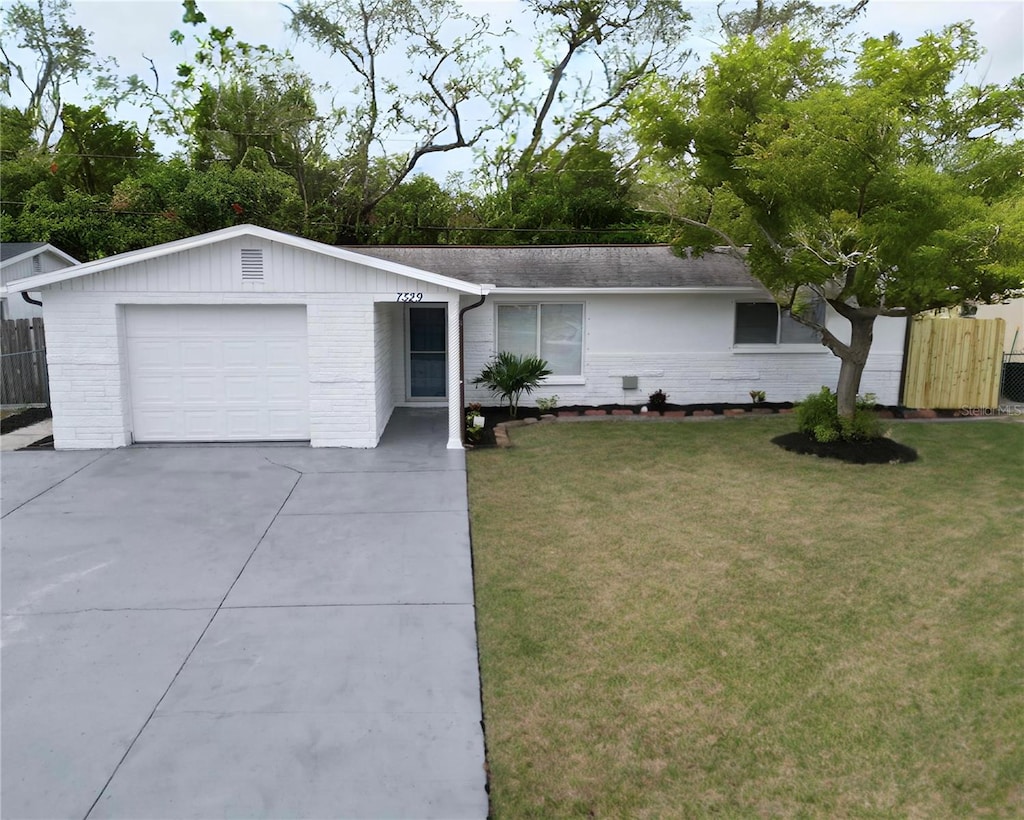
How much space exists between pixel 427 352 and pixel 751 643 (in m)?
9.91

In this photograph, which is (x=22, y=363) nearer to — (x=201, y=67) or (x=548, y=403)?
(x=548, y=403)

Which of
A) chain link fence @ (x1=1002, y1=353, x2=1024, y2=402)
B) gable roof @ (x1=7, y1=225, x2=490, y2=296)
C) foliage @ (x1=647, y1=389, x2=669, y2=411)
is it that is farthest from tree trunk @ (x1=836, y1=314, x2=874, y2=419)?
chain link fence @ (x1=1002, y1=353, x2=1024, y2=402)

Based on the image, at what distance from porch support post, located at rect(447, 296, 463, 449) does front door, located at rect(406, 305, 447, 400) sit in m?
3.12

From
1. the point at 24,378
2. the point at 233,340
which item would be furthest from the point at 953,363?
the point at 24,378

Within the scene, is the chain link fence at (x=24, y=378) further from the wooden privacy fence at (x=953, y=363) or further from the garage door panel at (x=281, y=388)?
the wooden privacy fence at (x=953, y=363)

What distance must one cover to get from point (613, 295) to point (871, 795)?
34.9 ft

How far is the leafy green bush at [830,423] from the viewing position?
34.8 ft

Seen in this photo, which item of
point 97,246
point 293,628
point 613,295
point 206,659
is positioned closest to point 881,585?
point 293,628

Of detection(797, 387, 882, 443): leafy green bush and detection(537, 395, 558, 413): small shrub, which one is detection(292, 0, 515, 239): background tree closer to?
detection(537, 395, 558, 413): small shrub

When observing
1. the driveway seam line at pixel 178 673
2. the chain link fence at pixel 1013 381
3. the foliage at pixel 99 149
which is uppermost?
the foliage at pixel 99 149

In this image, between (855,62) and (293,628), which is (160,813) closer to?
(293,628)

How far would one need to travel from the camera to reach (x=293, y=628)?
5.26 meters

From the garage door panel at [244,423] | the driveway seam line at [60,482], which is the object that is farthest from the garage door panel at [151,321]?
the driveway seam line at [60,482]

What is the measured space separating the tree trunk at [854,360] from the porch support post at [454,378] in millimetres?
5699
